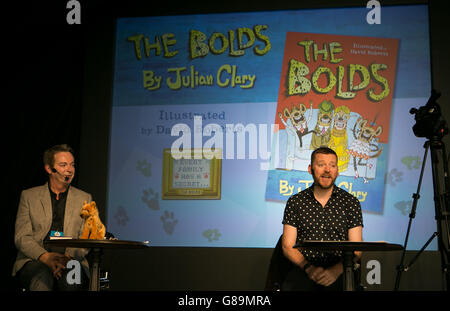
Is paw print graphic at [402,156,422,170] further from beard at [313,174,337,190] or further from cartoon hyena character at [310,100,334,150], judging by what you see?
beard at [313,174,337,190]

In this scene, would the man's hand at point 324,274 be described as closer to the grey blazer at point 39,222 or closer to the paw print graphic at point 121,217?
the grey blazer at point 39,222

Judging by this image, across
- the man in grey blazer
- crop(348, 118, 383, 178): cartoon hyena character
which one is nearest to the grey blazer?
the man in grey blazer

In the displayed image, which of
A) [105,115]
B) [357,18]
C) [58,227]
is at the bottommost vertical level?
[58,227]

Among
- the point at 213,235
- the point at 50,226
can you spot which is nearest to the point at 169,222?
the point at 213,235

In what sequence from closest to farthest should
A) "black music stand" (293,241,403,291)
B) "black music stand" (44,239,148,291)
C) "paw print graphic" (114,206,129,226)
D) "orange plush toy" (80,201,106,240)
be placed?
"black music stand" (293,241,403,291) → "black music stand" (44,239,148,291) → "orange plush toy" (80,201,106,240) → "paw print graphic" (114,206,129,226)

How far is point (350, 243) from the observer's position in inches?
108

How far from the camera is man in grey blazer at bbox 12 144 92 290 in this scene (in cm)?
354

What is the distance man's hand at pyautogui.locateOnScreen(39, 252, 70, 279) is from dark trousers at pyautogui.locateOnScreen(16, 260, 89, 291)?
0.21 feet

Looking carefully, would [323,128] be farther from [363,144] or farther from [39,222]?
[39,222]
